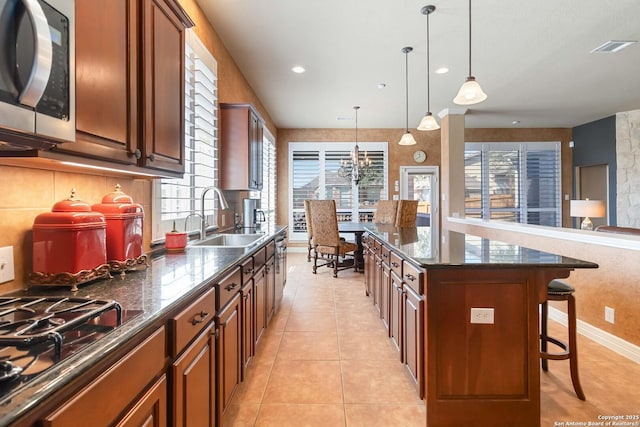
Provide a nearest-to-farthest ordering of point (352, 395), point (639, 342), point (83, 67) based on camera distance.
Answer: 1. point (83, 67)
2. point (352, 395)
3. point (639, 342)

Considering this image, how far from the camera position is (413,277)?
190cm

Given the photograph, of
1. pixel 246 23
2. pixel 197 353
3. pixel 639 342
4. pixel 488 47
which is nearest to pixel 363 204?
pixel 488 47

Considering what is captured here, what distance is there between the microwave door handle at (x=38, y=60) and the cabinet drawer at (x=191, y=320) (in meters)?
0.73

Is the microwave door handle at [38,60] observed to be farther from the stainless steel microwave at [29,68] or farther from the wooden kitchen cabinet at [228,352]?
the wooden kitchen cabinet at [228,352]

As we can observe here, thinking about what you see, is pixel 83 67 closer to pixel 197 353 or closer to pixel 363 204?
pixel 197 353

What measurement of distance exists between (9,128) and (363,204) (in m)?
7.20

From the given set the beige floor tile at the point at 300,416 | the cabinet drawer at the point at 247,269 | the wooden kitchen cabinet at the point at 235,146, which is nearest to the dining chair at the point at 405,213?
the wooden kitchen cabinet at the point at 235,146

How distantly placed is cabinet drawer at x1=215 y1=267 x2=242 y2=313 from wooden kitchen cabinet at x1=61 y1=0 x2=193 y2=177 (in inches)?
26.7

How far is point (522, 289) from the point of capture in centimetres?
169

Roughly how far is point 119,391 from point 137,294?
1.36ft

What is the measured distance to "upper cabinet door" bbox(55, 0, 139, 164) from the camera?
1.13 m

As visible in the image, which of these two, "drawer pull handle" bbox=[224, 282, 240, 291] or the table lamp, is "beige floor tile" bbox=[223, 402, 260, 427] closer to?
"drawer pull handle" bbox=[224, 282, 240, 291]

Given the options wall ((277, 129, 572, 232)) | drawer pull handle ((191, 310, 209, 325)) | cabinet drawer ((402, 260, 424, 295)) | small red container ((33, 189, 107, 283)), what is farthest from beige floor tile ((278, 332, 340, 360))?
wall ((277, 129, 572, 232))

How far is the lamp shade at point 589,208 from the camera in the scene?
15.4 feet
